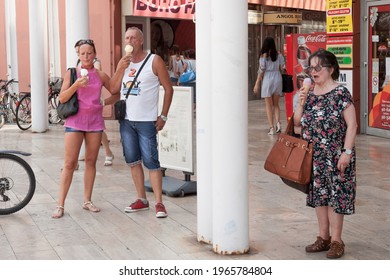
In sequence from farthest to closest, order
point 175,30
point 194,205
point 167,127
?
point 175,30
point 167,127
point 194,205

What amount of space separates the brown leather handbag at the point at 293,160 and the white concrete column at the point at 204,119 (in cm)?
58

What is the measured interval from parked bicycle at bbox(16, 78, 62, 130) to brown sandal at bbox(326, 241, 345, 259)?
1161cm

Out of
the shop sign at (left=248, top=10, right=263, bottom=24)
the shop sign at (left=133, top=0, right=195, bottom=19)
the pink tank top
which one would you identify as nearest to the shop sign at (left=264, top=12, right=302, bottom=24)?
the shop sign at (left=248, top=10, right=263, bottom=24)

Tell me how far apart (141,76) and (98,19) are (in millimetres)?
12738

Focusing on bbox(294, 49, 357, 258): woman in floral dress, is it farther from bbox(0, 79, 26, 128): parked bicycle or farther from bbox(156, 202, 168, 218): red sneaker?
bbox(0, 79, 26, 128): parked bicycle

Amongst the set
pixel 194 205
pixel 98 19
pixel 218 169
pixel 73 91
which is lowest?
pixel 194 205

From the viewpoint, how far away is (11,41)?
19.4m

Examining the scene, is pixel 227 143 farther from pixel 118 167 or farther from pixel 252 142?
pixel 252 142

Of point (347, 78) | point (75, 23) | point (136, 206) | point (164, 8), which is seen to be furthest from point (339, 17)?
point (136, 206)

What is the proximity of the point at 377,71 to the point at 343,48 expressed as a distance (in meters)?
0.86

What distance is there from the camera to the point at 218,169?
6.23 metres

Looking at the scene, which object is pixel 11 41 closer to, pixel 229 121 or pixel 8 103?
pixel 8 103

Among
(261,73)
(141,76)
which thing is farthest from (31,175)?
(261,73)

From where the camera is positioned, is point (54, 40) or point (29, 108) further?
point (54, 40)
